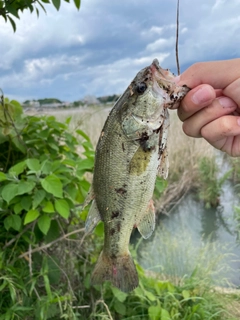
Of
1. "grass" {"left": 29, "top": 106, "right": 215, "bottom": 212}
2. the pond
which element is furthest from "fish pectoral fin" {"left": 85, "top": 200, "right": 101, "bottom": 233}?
"grass" {"left": 29, "top": 106, "right": 215, "bottom": 212}

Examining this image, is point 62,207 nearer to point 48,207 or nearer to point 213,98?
point 48,207

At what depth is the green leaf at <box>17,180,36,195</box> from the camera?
7.01 ft

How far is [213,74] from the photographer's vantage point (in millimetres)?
1409

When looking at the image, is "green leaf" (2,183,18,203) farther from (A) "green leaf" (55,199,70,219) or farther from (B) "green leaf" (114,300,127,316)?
(B) "green leaf" (114,300,127,316)

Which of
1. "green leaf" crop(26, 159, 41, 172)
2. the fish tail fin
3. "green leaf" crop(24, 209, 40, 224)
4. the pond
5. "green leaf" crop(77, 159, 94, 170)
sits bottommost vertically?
the pond

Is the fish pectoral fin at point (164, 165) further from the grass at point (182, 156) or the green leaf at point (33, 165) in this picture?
the grass at point (182, 156)

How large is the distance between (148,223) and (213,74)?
0.69 m

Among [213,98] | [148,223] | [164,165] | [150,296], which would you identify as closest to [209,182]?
[150,296]

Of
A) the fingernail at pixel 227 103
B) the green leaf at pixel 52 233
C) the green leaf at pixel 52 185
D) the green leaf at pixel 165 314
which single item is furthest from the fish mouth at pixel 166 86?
the green leaf at pixel 165 314

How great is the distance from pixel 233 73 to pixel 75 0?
1011 mm

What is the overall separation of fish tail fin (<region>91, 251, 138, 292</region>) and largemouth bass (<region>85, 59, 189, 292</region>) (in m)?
0.17

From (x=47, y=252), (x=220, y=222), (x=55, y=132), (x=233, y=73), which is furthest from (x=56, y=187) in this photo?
(x=220, y=222)

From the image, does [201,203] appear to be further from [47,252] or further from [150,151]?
[150,151]

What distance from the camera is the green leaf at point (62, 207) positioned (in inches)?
86.4
